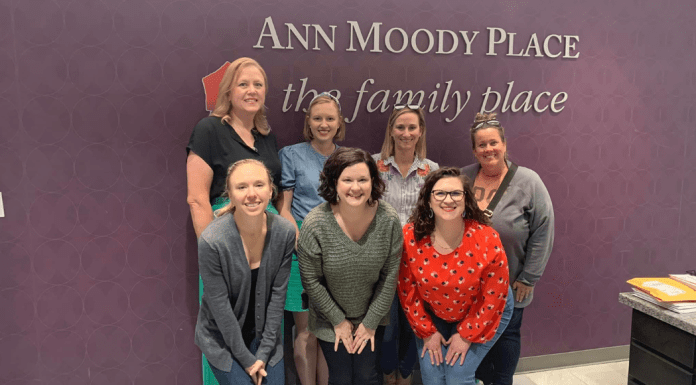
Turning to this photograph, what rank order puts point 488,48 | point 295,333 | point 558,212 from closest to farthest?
point 295,333 < point 488,48 < point 558,212

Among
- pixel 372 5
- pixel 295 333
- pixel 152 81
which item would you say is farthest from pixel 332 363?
pixel 372 5

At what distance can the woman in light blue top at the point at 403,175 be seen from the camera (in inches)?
108

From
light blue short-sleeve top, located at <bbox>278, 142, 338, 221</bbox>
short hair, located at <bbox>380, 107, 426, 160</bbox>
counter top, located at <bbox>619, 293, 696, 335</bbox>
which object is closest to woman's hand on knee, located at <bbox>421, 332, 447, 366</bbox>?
light blue short-sleeve top, located at <bbox>278, 142, 338, 221</bbox>

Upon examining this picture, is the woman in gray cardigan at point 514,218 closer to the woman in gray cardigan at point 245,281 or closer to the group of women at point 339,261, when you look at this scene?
the group of women at point 339,261

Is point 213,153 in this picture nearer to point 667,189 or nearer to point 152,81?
point 152,81

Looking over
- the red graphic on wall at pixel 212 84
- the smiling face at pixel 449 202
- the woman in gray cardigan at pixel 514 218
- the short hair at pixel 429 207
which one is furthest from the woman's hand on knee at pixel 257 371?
the red graphic on wall at pixel 212 84

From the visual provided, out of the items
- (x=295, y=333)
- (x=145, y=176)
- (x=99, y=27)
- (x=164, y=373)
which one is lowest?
(x=164, y=373)

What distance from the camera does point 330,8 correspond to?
2.95 metres

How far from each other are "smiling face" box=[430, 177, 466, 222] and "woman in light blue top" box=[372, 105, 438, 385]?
51 centimetres

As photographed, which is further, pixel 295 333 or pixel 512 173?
pixel 295 333

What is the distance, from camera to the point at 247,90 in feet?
8.27

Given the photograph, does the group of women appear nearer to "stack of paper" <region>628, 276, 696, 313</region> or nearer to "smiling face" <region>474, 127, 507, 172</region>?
"smiling face" <region>474, 127, 507, 172</region>

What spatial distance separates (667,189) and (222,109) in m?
3.31

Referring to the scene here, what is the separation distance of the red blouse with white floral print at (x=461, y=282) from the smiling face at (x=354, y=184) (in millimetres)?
368
